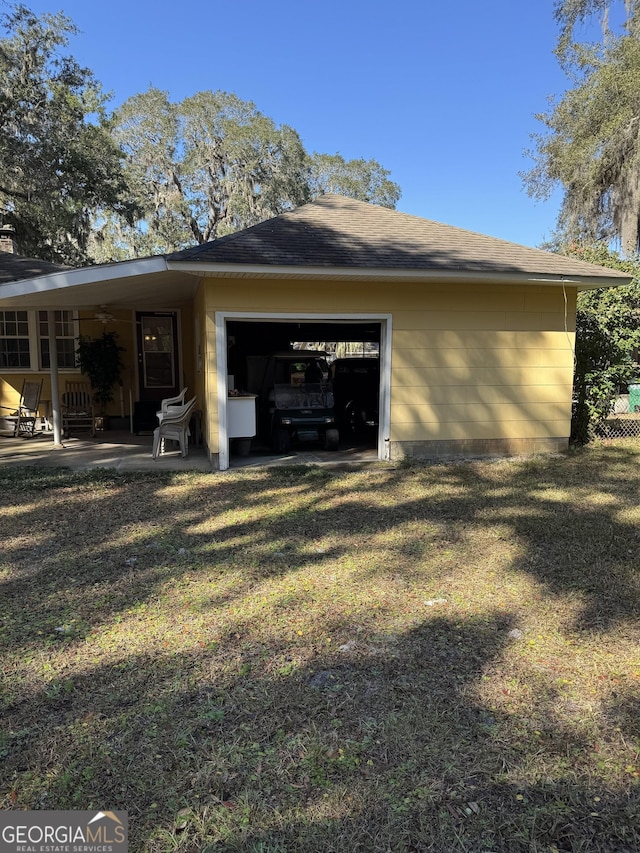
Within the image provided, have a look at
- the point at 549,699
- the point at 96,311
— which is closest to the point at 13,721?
the point at 549,699

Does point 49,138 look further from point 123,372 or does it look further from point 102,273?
point 102,273

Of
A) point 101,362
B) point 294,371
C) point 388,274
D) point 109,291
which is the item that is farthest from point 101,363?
point 388,274

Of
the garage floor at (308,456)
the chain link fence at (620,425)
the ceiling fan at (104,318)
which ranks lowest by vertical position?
the garage floor at (308,456)

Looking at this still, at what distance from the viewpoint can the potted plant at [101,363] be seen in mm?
11508

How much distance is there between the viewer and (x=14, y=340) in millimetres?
11836

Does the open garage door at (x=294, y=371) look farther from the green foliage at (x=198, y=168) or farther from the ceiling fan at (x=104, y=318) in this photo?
the green foliage at (x=198, y=168)

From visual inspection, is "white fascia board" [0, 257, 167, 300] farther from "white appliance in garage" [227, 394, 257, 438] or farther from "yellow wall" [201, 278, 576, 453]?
"white appliance in garage" [227, 394, 257, 438]

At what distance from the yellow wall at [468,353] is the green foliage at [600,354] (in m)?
0.64

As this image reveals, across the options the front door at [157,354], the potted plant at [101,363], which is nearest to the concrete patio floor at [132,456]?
the potted plant at [101,363]

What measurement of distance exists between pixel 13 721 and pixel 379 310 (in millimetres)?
6852

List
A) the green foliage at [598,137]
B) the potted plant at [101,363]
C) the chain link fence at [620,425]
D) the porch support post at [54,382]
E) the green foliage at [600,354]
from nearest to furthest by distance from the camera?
the green foliage at [600,354] < the porch support post at [54,382] < the chain link fence at [620,425] < the potted plant at [101,363] < the green foliage at [598,137]

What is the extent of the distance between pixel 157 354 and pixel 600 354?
890 cm

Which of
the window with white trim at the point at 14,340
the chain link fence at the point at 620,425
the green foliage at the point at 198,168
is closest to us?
the chain link fence at the point at 620,425

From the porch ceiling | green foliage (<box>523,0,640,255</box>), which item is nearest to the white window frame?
the porch ceiling
